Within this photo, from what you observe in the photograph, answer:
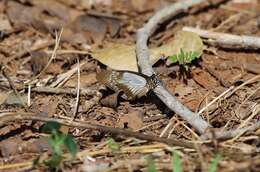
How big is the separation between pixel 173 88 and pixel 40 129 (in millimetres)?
722

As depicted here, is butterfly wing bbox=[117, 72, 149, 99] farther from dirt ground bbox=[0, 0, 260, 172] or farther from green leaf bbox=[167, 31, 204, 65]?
green leaf bbox=[167, 31, 204, 65]

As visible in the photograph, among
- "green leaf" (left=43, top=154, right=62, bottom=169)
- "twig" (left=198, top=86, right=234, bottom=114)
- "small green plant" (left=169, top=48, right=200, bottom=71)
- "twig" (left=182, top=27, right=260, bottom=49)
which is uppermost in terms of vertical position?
"twig" (left=182, top=27, right=260, bottom=49)

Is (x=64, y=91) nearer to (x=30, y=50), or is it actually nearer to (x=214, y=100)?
(x=30, y=50)

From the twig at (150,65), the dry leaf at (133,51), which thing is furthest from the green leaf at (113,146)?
the dry leaf at (133,51)

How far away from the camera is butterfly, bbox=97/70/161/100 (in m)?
2.41

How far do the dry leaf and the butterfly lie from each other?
0.18m

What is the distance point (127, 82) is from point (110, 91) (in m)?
0.13

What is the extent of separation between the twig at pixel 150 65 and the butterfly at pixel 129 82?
5cm

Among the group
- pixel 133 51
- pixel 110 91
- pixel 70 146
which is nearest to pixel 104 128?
pixel 70 146

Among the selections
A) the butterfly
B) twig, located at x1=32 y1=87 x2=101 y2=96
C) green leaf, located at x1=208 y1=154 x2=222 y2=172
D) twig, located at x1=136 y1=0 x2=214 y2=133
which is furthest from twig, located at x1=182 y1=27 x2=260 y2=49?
green leaf, located at x1=208 y1=154 x2=222 y2=172

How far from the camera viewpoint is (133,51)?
282cm

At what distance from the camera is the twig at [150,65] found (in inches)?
87.4

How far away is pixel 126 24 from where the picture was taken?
3.42 metres

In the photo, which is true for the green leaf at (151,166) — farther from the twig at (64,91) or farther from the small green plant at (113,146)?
the twig at (64,91)
